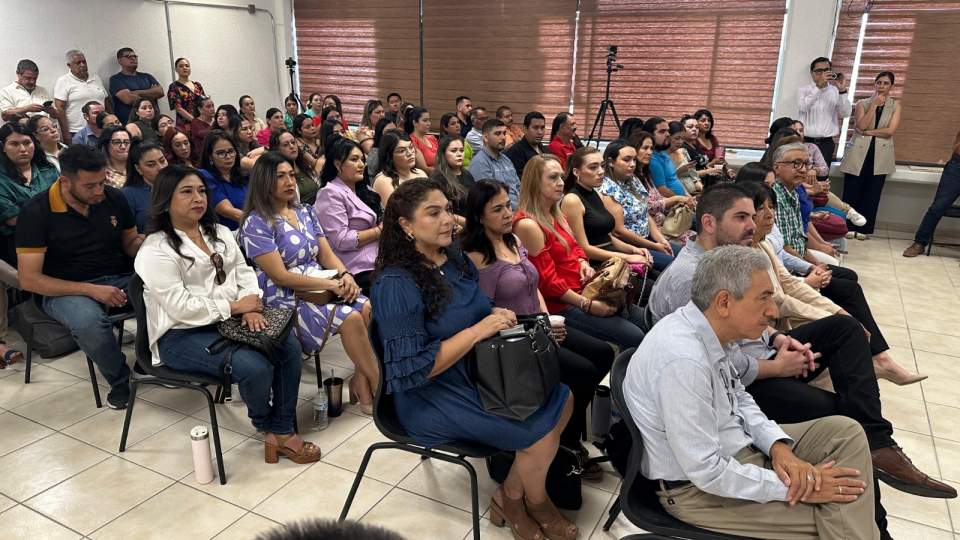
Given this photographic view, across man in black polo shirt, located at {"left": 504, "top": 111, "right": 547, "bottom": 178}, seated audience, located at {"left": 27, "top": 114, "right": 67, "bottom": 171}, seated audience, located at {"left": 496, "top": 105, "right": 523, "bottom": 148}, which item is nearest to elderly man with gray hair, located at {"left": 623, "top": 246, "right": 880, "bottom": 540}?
man in black polo shirt, located at {"left": 504, "top": 111, "right": 547, "bottom": 178}

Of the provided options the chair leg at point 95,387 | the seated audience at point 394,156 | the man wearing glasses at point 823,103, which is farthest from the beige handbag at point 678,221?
the chair leg at point 95,387

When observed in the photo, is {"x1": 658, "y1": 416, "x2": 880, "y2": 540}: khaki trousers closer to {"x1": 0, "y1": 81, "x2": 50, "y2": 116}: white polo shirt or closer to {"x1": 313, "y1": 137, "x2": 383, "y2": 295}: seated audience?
{"x1": 313, "y1": 137, "x2": 383, "y2": 295}: seated audience

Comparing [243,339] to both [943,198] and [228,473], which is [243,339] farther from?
[943,198]

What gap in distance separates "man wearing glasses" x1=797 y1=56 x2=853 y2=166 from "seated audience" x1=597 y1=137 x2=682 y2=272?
11.2 ft

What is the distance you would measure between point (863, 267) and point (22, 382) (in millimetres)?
6243

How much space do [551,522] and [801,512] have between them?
828mm

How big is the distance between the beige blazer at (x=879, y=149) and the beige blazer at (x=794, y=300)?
14.0ft

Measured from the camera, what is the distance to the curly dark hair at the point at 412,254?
202 centimetres

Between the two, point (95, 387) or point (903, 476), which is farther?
point (95, 387)

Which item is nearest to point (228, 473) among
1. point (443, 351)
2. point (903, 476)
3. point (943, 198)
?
point (443, 351)

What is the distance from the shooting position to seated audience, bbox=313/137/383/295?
137 inches

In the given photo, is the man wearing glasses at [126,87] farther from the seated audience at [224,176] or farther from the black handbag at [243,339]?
the black handbag at [243,339]

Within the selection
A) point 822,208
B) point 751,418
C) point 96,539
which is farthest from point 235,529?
point 822,208

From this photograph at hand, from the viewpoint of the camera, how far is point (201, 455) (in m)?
2.43
